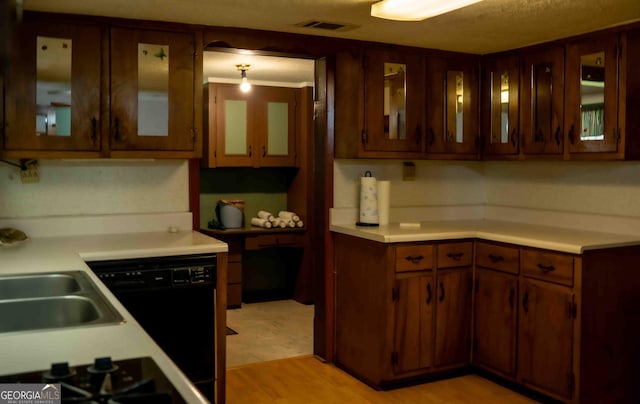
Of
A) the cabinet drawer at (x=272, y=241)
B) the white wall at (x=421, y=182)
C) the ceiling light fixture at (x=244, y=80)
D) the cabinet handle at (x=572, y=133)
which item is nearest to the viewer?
the cabinet handle at (x=572, y=133)

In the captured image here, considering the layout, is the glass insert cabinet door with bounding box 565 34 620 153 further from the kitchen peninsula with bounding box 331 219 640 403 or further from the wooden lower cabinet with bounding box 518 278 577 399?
the wooden lower cabinet with bounding box 518 278 577 399

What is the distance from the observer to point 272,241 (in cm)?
571

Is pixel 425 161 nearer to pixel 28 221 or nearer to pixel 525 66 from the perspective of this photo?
pixel 525 66

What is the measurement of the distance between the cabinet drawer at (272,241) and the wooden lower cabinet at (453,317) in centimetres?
222

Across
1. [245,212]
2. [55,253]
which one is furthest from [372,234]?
[245,212]

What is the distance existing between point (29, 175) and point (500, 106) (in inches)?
113

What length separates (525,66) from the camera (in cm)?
403

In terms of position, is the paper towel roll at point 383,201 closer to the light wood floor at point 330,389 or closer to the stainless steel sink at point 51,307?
the light wood floor at point 330,389

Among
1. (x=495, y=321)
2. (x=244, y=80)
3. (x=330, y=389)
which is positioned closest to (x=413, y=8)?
(x=495, y=321)

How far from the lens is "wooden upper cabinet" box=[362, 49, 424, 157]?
3988 millimetres

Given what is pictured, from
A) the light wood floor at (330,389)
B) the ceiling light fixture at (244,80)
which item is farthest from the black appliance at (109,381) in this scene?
the ceiling light fixture at (244,80)

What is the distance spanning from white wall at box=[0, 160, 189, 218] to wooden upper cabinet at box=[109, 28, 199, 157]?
326 mm

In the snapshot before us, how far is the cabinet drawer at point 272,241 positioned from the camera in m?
5.65

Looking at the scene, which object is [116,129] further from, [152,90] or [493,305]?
[493,305]
